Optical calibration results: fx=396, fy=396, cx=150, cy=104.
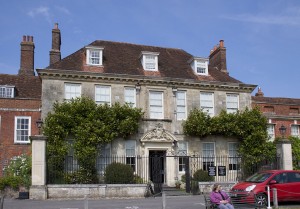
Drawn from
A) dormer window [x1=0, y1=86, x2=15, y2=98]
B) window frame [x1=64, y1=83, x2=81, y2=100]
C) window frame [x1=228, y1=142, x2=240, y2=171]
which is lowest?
window frame [x1=228, y1=142, x2=240, y2=171]

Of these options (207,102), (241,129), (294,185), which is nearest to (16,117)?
(207,102)

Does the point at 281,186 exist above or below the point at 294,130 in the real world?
below

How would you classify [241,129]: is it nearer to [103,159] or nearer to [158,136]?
[158,136]

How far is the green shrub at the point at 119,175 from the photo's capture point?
2167 centimetres

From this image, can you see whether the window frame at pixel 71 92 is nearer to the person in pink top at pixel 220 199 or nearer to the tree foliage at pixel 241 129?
the tree foliage at pixel 241 129

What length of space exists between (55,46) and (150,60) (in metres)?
7.21

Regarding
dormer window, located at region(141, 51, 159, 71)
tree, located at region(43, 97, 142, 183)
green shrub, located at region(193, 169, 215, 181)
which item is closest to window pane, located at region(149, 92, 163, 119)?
tree, located at region(43, 97, 142, 183)

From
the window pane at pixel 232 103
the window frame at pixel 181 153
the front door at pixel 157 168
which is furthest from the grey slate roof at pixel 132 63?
the front door at pixel 157 168

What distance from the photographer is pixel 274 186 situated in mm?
16281

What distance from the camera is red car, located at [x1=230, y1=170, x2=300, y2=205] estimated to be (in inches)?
625

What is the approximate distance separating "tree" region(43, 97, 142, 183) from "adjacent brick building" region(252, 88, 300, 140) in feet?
48.0

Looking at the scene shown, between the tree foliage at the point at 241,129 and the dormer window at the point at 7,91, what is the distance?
14.1 meters

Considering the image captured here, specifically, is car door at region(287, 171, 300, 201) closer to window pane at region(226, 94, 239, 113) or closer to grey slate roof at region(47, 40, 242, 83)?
window pane at region(226, 94, 239, 113)

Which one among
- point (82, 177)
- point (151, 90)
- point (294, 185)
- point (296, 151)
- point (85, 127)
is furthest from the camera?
point (296, 151)
